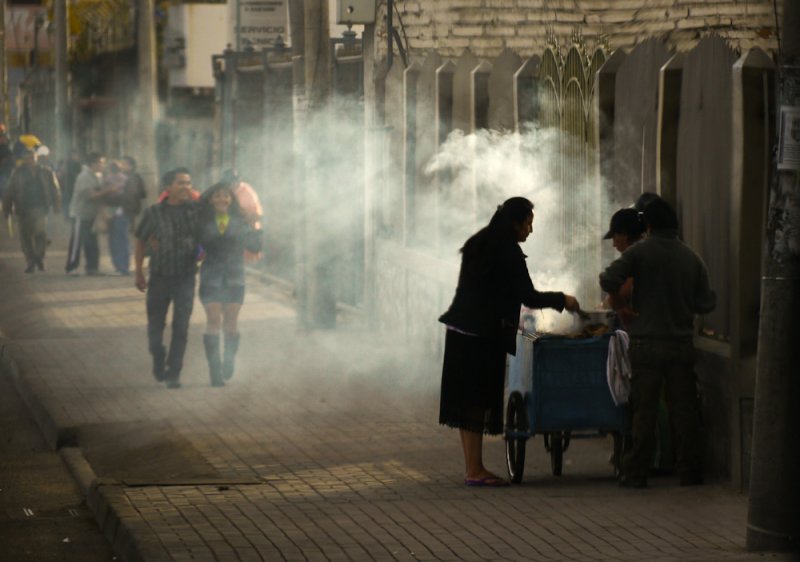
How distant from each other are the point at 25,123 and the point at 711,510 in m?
64.1

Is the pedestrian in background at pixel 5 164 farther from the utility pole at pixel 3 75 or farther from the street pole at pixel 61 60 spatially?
the utility pole at pixel 3 75

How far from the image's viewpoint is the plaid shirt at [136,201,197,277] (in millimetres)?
14594

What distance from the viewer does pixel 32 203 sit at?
26.6 meters

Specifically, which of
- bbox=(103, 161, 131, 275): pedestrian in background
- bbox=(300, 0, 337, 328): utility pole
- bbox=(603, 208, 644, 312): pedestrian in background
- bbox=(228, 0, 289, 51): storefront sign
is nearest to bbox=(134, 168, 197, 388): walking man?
bbox=(300, 0, 337, 328): utility pole

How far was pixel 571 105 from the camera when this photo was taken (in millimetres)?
12859

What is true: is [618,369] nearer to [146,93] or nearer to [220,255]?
[220,255]

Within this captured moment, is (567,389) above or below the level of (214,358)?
above

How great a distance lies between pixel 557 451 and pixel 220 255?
16.0 ft

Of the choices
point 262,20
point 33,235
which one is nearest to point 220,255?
point 262,20

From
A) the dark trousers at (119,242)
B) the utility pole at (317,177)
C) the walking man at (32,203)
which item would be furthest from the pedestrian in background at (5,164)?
the utility pole at (317,177)

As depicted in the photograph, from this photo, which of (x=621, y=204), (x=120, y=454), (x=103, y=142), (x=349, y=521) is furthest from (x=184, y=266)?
(x=103, y=142)

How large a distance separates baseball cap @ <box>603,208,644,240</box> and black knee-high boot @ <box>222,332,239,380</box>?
5.38 meters

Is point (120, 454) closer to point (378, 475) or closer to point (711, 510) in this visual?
point (378, 475)

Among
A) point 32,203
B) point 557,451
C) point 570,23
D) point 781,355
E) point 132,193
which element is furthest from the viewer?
point 32,203
